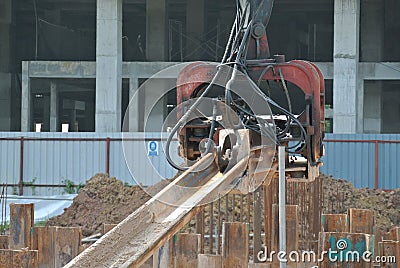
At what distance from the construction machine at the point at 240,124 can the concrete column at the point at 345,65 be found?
14.9 meters

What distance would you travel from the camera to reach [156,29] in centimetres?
2916

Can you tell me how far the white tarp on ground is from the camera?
18320mm

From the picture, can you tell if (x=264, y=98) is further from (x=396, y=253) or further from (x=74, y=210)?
(x=74, y=210)

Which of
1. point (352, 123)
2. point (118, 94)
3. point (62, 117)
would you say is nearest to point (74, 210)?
point (118, 94)

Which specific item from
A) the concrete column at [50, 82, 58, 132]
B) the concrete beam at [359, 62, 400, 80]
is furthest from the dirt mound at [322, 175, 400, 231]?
the concrete column at [50, 82, 58, 132]

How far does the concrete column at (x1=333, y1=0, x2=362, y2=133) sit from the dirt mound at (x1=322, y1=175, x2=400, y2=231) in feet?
17.7

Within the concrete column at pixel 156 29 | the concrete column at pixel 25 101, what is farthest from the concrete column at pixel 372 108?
the concrete column at pixel 25 101

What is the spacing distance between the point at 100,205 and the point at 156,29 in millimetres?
13370

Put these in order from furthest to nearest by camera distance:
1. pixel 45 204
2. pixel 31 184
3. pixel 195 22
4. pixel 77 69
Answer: pixel 195 22 → pixel 77 69 → pixel 31 184 → pixel 45 204

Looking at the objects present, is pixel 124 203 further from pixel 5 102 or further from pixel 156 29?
pixel 5 102

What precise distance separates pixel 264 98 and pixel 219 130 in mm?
508

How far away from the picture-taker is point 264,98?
712 cm

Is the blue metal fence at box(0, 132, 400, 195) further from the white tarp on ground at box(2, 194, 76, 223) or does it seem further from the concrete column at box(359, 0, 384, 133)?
the concrete column at box(359, 0, 384, 133)

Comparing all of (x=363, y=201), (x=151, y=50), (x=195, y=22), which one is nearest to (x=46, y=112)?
(x=195, y=22)
